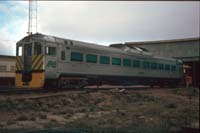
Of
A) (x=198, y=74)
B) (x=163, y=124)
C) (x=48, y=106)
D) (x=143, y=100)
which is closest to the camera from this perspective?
(x=163, y=124)

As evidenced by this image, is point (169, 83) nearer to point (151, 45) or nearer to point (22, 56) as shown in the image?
point (151, 45)

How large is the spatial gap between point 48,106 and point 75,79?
5680 millimetres

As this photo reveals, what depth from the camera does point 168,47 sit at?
1676 inches

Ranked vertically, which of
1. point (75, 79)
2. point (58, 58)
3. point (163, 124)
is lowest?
point (163, 124)

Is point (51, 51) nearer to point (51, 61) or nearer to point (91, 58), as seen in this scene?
point (51, 61)

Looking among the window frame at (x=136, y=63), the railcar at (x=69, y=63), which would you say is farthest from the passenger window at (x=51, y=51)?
the window frame at (x=136, y=63)

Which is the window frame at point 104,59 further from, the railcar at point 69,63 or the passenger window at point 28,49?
the passenger window at point 28,49

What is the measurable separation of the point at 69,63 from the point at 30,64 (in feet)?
7.60

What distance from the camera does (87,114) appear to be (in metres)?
13.5

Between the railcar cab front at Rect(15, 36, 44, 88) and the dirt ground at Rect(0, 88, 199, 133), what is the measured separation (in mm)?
2063

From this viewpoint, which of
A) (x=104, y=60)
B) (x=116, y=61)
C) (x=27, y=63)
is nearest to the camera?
(x=27, y=63)

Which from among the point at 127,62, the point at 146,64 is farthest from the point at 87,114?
the point at 146,64

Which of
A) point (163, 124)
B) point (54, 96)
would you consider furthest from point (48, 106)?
point (163, 124)

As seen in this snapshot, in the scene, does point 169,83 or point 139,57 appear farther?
point 169,83
